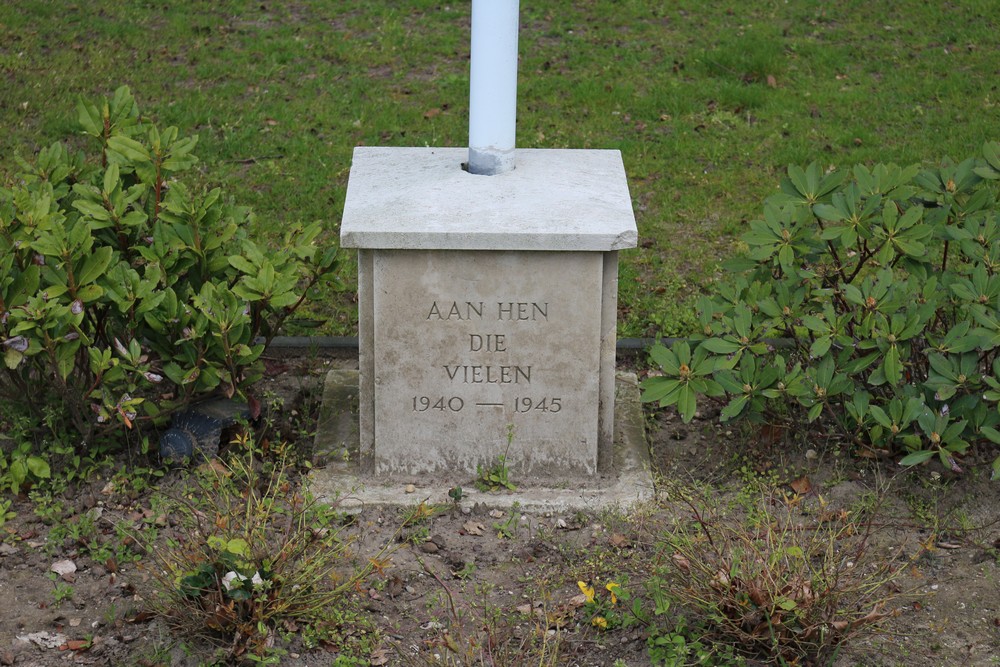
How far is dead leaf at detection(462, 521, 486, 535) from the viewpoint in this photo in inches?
158

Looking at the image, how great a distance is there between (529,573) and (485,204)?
1.18 metres

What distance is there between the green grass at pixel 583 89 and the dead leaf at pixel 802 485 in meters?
1.34

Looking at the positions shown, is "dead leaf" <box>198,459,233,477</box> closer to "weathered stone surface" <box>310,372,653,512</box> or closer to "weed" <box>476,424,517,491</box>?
"weathered stone surface" <box>310,372,653,512</box>

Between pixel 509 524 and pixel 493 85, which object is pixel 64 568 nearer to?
pixel 509 524

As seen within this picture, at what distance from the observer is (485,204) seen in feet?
13.2

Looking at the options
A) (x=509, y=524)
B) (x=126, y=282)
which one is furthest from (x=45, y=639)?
(x=509, y=524)

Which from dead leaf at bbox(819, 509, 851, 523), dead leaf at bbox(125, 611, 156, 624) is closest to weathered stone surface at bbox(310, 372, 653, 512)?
dead leaf at bbox(819, 509, 851, 523)

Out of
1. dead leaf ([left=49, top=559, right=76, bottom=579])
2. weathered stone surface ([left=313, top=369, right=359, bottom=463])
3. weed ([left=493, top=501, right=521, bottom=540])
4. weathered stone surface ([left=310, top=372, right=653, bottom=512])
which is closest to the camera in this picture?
→ dead leaf ([left=49, top=559, right=76, bottom=579])

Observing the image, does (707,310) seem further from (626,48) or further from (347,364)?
(626,48)

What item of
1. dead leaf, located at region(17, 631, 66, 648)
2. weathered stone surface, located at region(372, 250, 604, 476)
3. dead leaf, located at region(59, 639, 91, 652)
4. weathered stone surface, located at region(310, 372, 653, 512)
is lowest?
dead leaf, located at region(17, 631, 66, 648)

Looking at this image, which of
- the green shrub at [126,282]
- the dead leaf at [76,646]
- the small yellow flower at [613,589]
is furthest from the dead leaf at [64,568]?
the small yellow flower at [613,589]

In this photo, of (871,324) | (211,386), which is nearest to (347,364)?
(211,386)

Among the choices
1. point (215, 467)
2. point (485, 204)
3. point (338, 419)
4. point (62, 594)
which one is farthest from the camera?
point (338, 419)

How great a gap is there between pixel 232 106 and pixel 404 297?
4.04 m
